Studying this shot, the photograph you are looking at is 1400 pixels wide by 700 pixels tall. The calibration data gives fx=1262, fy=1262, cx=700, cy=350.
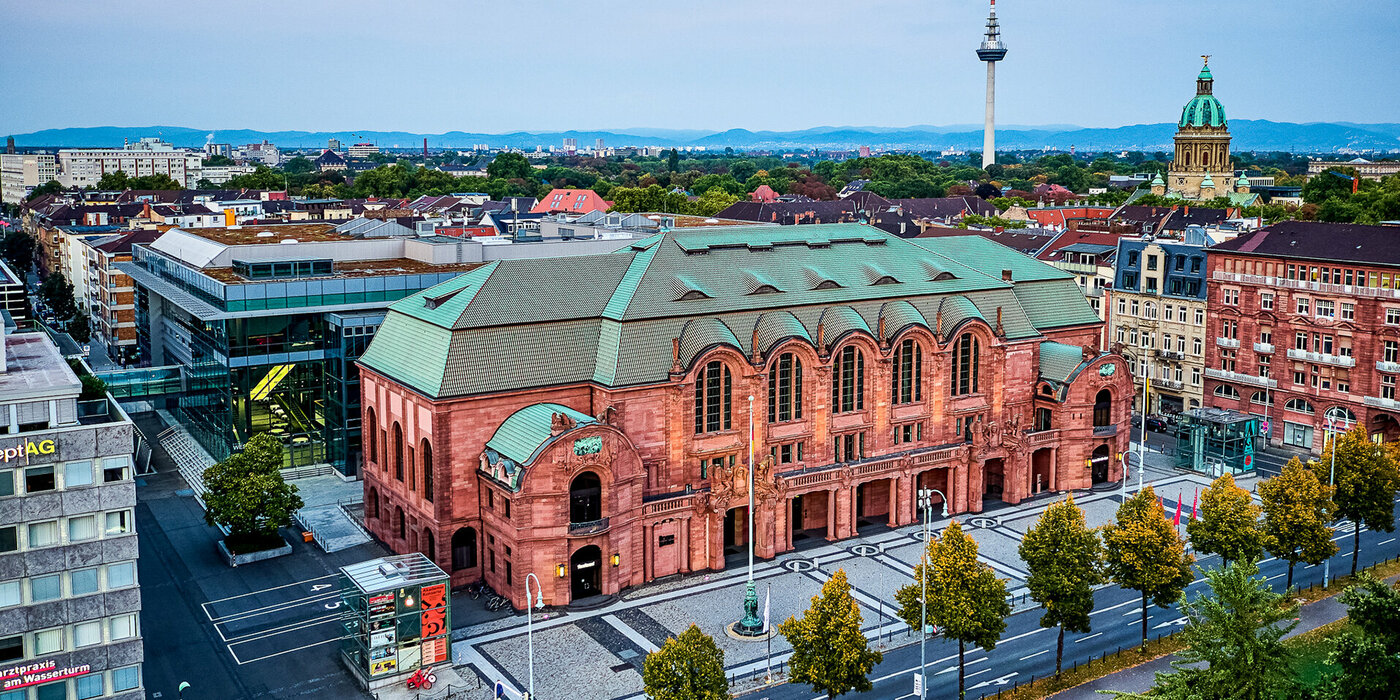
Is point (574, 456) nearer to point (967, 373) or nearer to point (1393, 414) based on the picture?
point (967, 373)

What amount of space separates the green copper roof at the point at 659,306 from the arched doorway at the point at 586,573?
1151cm

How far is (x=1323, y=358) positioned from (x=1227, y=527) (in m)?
48.0

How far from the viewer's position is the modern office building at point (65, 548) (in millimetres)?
57031

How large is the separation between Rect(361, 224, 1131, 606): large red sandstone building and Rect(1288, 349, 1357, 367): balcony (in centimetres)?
2144

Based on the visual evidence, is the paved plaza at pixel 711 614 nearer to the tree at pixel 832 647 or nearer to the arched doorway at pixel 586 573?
the arched doorway at pixel 586 573

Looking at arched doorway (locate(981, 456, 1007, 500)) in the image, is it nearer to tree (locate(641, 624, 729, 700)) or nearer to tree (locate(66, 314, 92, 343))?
tree (locate(641, 624, 729, 700))

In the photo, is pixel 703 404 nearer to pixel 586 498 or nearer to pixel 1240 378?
pixel 586 498

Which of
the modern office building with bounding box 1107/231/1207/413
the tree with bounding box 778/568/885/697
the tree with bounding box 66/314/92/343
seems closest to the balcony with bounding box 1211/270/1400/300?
the modern office building with bounding box 1107/231/1207/413

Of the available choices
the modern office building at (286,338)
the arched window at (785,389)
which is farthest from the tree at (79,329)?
the arched window at (785,389)

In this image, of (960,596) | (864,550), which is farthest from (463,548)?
(960,596)

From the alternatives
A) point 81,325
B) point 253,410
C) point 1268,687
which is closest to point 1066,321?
point 1268,687

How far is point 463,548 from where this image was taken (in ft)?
281

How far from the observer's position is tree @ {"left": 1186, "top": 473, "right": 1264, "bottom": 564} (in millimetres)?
75375

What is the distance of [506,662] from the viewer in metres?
71.9
